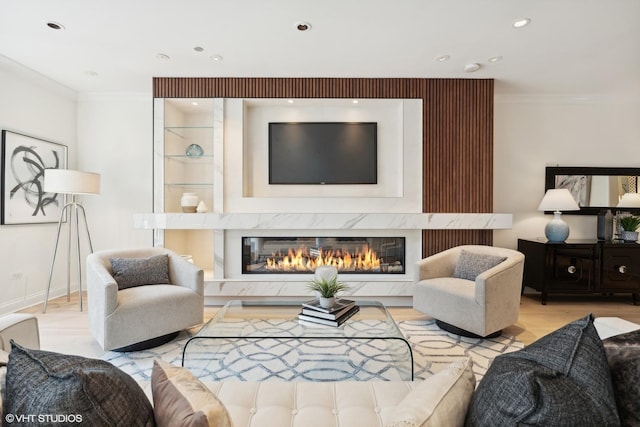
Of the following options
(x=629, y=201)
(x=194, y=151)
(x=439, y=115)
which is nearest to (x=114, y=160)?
(x=194, y=151)

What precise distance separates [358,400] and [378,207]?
2.73 m

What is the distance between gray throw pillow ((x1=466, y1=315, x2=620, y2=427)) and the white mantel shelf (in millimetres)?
2793

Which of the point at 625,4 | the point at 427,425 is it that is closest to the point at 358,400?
the point at 427,425

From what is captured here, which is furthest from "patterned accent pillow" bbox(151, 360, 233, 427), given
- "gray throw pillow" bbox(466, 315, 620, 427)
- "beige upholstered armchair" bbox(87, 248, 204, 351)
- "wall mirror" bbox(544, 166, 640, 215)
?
"wall mirror" bbox(544, 166, 640, 215)

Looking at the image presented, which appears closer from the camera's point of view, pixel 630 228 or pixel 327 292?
pixel 327 292

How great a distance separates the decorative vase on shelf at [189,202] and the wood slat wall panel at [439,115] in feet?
3.68

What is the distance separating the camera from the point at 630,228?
152 inches

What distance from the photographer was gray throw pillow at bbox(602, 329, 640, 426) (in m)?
0.76

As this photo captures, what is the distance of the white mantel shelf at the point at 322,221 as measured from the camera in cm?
362

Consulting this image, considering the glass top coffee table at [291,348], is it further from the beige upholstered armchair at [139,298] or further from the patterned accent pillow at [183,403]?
the patterned accent pillow at [183,403]

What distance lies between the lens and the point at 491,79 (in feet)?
12.2

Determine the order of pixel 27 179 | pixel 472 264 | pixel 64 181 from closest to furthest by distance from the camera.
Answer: pixel 472 264
pixel 64 181
pixel 27 179

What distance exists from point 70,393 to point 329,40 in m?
2.96

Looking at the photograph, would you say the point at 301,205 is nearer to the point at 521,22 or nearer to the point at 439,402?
the point at 521,22
